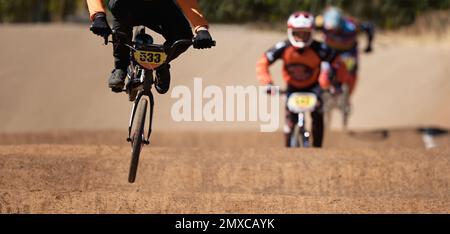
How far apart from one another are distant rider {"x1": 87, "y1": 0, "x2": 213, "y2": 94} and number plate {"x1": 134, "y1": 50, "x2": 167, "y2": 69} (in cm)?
9

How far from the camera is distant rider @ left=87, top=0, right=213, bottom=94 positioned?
912cm

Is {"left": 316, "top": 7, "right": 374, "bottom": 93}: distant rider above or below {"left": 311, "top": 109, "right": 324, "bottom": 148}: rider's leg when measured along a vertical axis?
above

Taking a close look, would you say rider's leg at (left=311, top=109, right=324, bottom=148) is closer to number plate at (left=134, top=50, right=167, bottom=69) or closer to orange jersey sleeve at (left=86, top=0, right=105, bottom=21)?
number plate at (left=134, top=50, right=167, bottom=69)

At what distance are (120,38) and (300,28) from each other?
4.95m

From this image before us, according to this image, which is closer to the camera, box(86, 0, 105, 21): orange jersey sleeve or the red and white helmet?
box(86, 0, 105, 21): orange jersey sleeve

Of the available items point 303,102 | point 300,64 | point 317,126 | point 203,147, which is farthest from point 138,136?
point 203,147

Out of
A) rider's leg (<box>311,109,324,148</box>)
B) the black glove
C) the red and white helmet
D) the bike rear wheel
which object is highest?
the red and white helmet

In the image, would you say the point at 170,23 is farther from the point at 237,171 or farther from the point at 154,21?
the point at 237,171

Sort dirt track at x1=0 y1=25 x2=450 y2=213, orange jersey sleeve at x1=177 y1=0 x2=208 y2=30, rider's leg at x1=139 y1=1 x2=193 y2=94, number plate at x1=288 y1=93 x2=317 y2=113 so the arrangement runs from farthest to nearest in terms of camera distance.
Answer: number plate at x1=288 y1=93 x2=317 y2=113, dirt track at x1=0 y1=25 x2=450 y2=213, rider's leg at x1=139 y1=1 x2=193 y2=94, orange jersey sleeve at x1=177 y1=0 x2=208 y2=30

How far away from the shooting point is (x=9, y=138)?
18359 mm

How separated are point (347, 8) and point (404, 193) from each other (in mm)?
24695

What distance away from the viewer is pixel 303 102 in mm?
13766

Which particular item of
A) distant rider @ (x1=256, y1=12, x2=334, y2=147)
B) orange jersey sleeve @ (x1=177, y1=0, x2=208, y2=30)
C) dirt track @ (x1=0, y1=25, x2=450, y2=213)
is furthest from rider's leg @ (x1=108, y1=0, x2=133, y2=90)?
distant rider @ (x1=256, y1=12, x2=334, y2=147)
